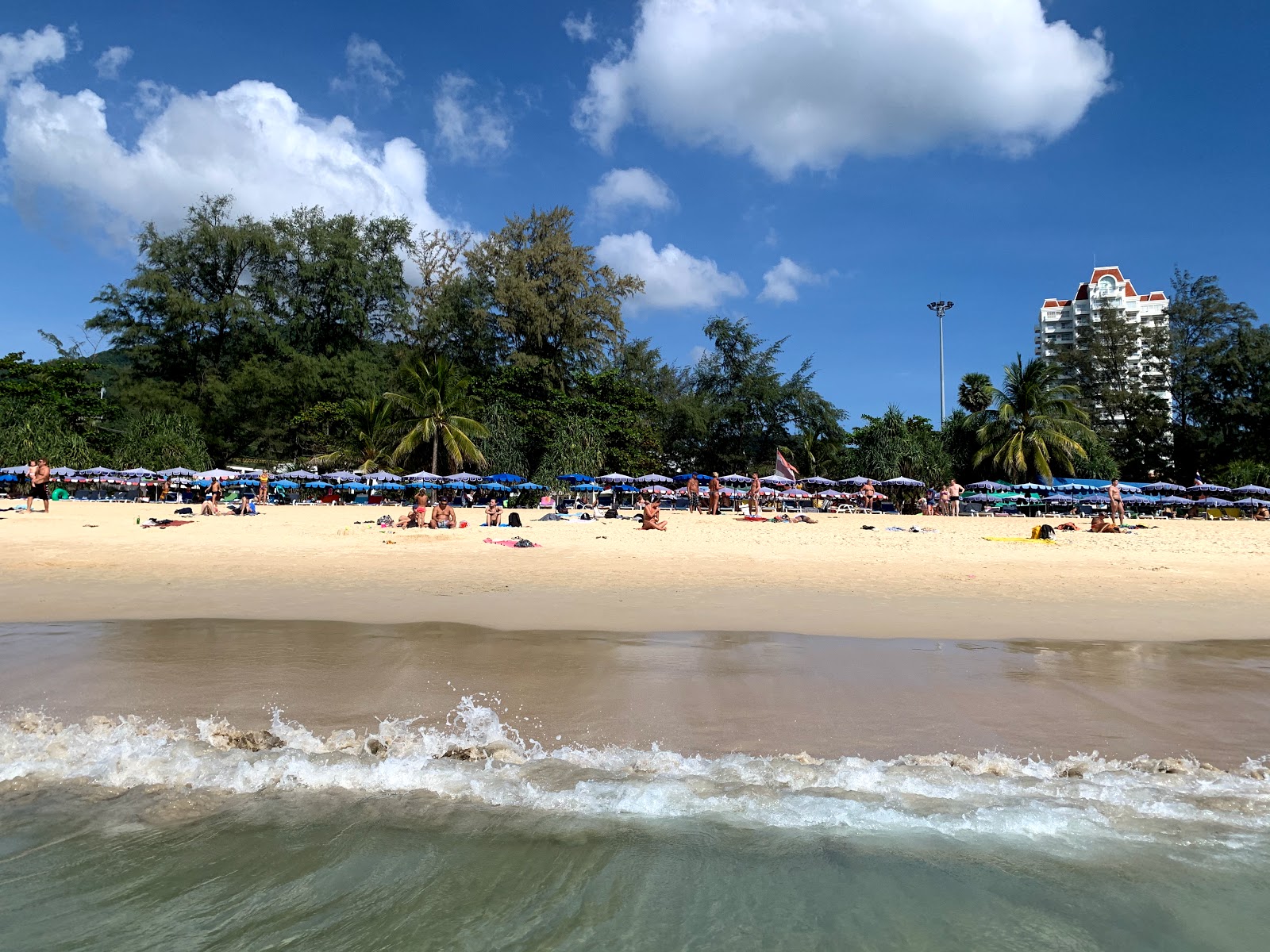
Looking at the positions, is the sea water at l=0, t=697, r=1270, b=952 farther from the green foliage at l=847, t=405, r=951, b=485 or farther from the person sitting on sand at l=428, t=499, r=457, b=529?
the green foliage at l=847, t=405, r=951, b=485

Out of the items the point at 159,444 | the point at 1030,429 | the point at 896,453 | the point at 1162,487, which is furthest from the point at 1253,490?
the point at 159,444

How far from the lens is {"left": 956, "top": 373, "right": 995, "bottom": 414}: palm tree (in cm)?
4578

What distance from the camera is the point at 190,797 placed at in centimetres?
316

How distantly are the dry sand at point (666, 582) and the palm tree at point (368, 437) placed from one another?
24.1m

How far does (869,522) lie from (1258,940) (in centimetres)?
2374

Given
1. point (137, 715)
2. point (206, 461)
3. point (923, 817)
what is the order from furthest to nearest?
point (206, 461) < point (137, 715) < point (923, 817)

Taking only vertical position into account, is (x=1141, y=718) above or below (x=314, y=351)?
below

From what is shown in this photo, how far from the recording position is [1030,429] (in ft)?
135

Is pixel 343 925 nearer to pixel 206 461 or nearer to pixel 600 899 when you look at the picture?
pixel 600 899

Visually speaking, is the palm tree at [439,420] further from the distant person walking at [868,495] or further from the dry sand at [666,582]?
the dry sand at [666,582]

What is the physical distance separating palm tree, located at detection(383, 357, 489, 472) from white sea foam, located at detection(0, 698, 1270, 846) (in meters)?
34.3

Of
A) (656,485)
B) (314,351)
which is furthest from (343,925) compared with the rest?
(314,351)

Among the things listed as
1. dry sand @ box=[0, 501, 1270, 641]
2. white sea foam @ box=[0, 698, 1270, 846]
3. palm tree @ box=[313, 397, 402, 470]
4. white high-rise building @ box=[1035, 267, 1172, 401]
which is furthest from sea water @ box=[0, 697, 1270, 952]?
white high-rise building @ box=[1035, 267, 1172, 401]

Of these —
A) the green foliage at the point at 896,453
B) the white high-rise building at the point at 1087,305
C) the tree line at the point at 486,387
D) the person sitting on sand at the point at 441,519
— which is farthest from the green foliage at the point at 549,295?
the white high-rise building at the point at 1087,305
